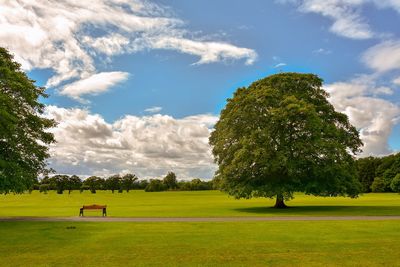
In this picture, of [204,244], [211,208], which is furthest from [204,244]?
[211,208]

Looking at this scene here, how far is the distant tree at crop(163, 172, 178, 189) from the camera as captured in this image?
182 meters

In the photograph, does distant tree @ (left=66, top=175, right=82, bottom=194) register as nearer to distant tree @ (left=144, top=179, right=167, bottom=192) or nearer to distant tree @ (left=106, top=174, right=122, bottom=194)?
distant tree @ (left=106, top=174, right=122, bottom=194)

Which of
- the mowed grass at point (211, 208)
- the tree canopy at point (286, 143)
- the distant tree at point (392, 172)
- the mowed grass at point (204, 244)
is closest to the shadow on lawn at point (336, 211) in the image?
the mowed grass at point (211, 208)

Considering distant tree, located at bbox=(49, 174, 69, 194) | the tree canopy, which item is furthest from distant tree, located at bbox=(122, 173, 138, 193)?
the tree canopy

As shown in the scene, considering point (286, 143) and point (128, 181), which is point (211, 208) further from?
point (128, 181)

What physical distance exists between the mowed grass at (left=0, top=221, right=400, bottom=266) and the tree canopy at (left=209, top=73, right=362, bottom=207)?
16877mm

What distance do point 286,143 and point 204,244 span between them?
28509mm

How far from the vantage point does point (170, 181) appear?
183 m

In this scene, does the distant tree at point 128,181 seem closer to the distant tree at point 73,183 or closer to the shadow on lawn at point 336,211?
the distant tree at point 73,183

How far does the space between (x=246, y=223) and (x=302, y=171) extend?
2087 centimetres

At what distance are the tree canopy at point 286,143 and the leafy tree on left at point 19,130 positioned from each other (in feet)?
65.9

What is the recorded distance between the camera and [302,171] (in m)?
45.7

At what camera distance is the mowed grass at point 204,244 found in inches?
597

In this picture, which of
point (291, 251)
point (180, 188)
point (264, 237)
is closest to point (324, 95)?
point (264, 237)
